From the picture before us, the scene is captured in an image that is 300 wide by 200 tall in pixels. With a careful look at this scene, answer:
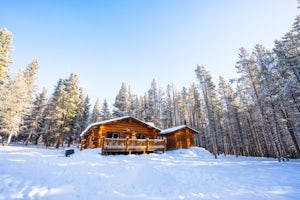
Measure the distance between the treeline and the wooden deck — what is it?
23.5 feet

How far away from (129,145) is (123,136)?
13.1 ft

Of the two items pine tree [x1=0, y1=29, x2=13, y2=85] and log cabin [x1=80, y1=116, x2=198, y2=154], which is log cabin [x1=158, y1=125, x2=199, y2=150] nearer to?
log cabin [x1=80, y1=116, x2=198, y2=154]

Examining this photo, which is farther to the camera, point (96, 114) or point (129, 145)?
point (96, 114)

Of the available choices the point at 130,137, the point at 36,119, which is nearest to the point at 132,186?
the point at 130,137

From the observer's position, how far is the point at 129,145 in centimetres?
1608

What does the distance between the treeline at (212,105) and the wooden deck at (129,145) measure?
7.17 metres

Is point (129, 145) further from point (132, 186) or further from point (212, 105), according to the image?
point (212, 105)

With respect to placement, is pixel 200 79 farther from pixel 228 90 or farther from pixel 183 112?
pixel 183 112

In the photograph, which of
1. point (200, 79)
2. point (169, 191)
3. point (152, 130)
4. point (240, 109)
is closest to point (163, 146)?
Answer: point (152, 130)

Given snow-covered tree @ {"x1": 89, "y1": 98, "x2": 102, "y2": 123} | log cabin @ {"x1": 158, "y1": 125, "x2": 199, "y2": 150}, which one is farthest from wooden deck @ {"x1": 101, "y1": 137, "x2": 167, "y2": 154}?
snow-covered tree @ {"x1": 89, "y1": 98, "x2": 102, "y2": 123}

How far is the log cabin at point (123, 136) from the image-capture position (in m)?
15.4

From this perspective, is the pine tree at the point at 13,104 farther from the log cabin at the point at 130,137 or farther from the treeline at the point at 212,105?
the log cabin at the point at 130,137

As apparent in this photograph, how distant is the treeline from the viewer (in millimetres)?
18000

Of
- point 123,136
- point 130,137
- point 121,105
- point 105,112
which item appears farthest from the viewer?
point 105,112
